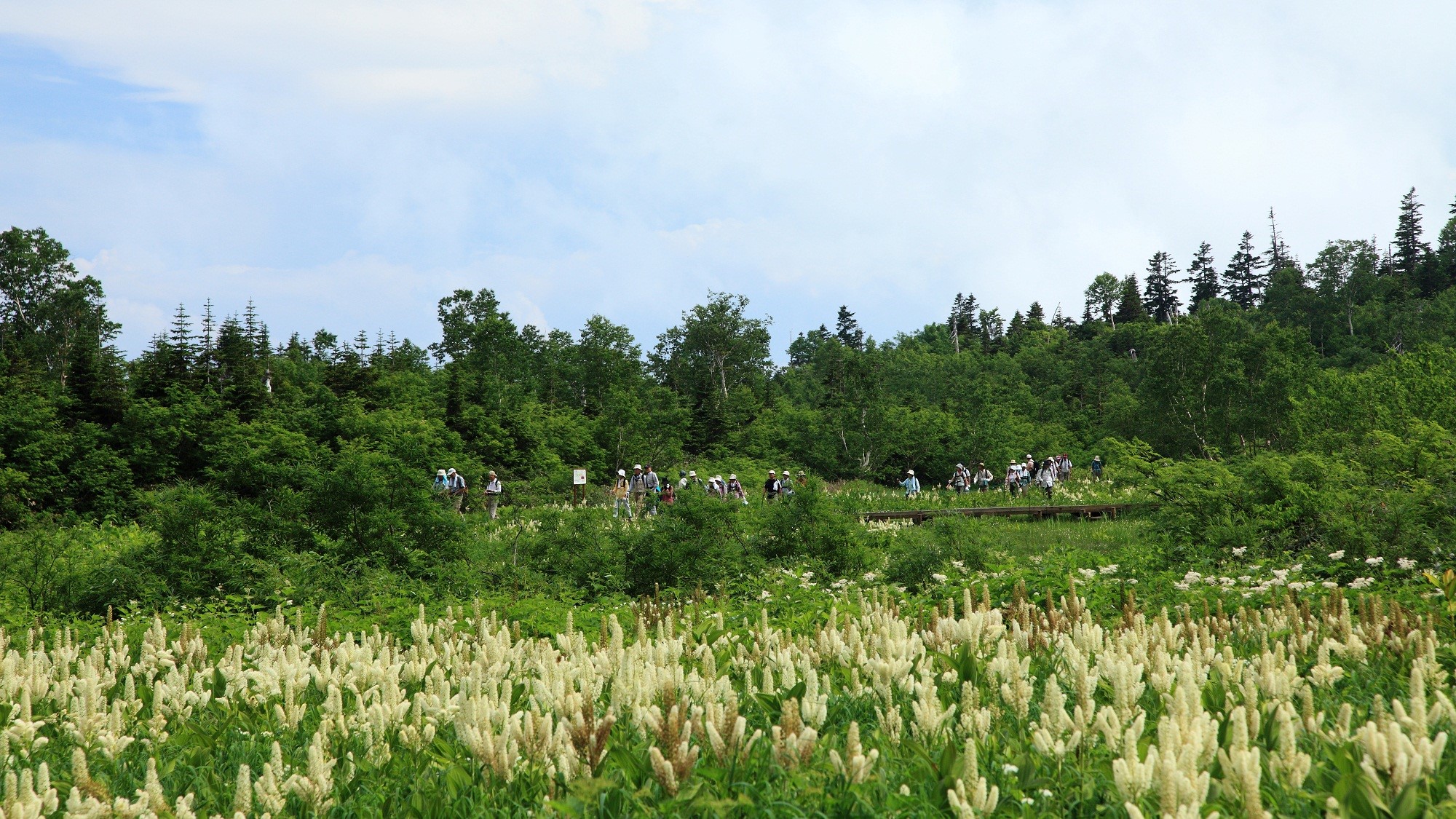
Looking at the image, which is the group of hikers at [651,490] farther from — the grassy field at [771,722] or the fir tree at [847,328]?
the fir tree at [847,328]

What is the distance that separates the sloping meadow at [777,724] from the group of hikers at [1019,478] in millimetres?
22339

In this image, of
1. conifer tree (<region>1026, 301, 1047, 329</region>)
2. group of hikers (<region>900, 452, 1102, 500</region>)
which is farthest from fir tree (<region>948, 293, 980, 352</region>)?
group of hikers (<region>900, 452, 1102, 500</region>)

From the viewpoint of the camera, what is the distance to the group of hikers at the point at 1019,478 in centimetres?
2755

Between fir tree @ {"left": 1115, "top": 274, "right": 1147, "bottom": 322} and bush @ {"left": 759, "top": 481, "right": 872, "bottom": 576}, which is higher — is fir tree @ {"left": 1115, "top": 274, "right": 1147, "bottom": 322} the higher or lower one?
the higher one

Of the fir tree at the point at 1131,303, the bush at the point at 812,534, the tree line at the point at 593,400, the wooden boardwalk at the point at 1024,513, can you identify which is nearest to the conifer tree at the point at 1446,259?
the tree line at the point at 593,400

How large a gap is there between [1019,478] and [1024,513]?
36.0ft

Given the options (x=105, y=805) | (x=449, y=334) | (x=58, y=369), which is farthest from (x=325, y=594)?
(x=449, y=334)

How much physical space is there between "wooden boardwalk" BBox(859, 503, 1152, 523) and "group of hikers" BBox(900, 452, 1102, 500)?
343 centimetres

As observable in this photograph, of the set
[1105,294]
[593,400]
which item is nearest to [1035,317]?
[1105,294]

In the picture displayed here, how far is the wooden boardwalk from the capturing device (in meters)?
21.3

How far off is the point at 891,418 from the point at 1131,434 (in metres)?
10.5

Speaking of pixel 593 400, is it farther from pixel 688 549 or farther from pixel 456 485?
pixel 688 549

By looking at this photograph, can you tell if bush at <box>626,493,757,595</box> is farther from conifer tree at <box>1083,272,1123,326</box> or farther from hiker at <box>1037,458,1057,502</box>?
conifer tree at <box>1083,272,1123,326</box>

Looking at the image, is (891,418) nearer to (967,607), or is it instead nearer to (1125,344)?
(967,607)
